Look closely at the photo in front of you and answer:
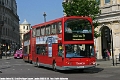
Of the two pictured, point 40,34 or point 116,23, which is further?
point 116,23

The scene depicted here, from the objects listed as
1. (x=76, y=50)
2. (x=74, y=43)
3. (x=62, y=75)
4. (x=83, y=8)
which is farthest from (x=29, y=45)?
(x=62, y=75)

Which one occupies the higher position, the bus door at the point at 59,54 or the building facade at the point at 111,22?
the building facade at the point at 111,22

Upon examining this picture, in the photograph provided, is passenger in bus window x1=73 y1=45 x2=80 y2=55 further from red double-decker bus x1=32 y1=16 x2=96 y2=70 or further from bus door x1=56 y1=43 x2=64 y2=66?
bus door x1=56 y1=43 x2=64 y2=66

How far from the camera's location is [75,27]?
70.1ft

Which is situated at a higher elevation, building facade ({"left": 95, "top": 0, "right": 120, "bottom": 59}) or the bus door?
building facade ({"left": 95, "top": 0, "right": 120, "bottom": 59})

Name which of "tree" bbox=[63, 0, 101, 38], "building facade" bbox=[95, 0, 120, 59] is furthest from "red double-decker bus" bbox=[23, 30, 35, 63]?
"building facade" bbox=[95, 0, 120, 59]

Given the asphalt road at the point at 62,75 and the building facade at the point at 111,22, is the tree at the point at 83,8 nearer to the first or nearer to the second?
the asphalt road at the point at 62,75

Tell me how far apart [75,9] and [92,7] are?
1945 mm

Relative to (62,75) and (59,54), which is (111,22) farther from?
(62,75)

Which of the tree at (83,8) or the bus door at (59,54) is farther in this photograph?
the tree at (83,8)

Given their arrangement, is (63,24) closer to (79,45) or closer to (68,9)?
(79,45)

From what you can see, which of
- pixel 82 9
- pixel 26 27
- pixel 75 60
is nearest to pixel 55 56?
pixel 75 60

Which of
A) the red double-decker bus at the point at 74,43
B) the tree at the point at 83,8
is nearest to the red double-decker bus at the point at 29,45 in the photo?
the tree at the point at 83,8

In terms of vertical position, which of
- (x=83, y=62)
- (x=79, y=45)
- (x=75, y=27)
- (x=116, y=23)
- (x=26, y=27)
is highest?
(x=26, y=27)
